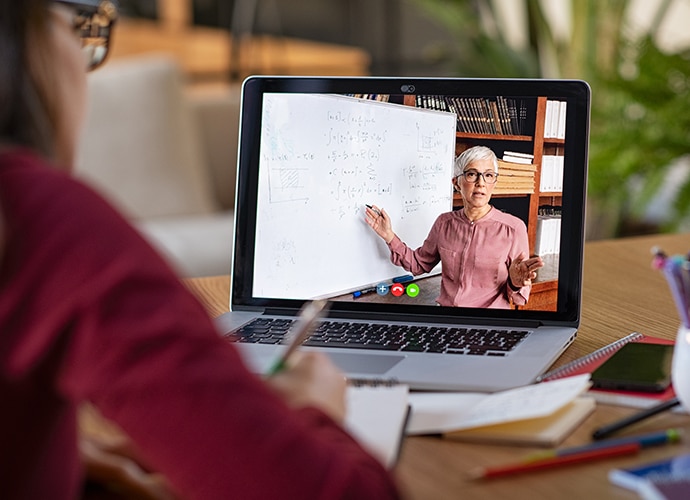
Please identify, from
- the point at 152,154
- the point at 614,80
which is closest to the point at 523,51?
the point at 614,80

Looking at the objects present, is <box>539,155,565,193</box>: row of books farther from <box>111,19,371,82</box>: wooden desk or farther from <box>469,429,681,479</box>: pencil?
<box>111,19,371,82</box>: wooden desk

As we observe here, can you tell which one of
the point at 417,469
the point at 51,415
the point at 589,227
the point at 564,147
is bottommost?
the point at 589,227

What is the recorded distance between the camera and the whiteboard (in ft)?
3.50

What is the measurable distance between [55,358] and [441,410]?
394mm

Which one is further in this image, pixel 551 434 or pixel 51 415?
pixel 551 434

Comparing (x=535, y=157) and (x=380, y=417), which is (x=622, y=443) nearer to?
(x=380, y=417)

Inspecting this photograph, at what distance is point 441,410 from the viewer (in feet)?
2.67

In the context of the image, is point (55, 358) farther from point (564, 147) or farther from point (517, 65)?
point (517, 65)

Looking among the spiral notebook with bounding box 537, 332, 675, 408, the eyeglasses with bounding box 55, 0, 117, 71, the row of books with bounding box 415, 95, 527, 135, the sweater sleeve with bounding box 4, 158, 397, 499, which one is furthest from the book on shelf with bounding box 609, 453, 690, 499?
the eyeglasses with bounding box 55, 0, 117, 71

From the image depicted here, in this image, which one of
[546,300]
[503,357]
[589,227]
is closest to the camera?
[503,357]

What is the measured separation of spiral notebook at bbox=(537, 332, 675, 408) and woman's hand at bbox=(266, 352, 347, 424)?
27cm

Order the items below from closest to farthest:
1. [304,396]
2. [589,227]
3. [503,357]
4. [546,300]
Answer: [304,396] → [503,357] → [546,300] → [589,227]

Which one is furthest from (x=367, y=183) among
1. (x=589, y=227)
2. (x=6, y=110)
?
(x=589, y=227)

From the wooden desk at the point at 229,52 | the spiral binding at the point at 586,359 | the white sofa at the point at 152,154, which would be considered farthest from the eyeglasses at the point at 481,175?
the wooden desk at the point at 229,52
